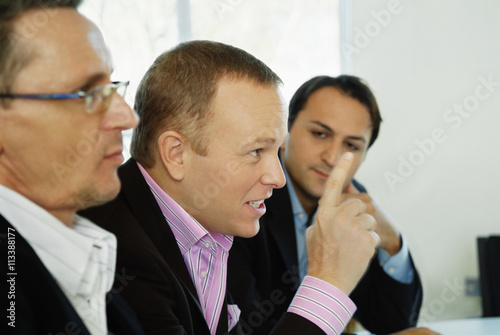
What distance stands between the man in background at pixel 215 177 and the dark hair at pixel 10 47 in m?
0.37

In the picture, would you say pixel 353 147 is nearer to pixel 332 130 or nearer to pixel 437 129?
pixel 332 130

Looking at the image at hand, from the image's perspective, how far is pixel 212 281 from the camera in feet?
3.64

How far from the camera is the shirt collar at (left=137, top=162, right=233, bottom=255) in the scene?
1090 mm

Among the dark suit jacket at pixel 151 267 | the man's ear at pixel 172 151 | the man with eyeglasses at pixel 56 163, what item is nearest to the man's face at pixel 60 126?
the man with eyeglasses at pixel 56 163

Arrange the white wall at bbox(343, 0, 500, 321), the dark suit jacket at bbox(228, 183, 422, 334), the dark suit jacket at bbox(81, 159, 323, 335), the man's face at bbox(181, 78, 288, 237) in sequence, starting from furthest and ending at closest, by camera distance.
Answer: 1. the white wall at bbox(343, 0, 500, 321)
2. the dark suit jacket at bbox(228, 183, 422, 334)
3. the man's face at bbox(181, 78, 288, 237)
4. the dark suit jacket at bbox(81, 159, 323, 335)

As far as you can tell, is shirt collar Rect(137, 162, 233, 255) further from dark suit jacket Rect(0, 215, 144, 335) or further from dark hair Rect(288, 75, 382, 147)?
dark hair Rect(288, 75, 382, 147)

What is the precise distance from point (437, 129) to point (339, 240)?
251 cm

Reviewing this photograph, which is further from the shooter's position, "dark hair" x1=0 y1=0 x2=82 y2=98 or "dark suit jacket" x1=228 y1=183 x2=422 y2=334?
"dark suit jacket" x1=228 y1=183 x2=422 y2=334

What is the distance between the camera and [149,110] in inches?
44.1

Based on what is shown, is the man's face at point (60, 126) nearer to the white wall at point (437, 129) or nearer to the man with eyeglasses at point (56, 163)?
the man with eyeglasses at point (56, 163)

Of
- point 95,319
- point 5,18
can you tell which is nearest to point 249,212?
point 95,319

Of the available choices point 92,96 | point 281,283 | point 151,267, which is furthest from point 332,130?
point 92,96

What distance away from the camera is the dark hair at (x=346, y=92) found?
6.60 feet

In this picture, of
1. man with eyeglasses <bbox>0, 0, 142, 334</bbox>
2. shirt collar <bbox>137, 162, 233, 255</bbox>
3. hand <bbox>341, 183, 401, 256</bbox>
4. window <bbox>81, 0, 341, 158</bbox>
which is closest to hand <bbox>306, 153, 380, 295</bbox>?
shirt collar <bbox>137, 162, 233, 255</bbox>
